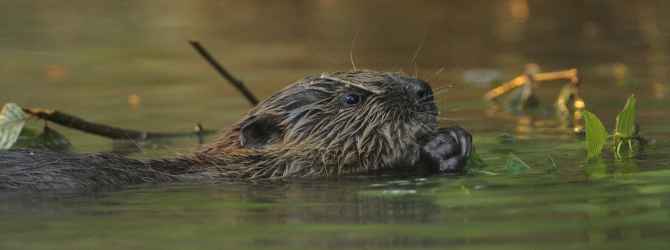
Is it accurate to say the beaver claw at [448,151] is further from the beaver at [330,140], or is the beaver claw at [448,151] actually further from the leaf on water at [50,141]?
the leaf on water at [50,141]

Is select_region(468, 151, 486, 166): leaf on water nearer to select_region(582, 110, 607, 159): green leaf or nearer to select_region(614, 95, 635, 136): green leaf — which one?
select_region(582, 110, 607, 159): green leaf

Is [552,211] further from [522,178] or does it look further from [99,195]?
[99,195]

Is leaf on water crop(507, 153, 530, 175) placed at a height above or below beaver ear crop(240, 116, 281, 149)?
below

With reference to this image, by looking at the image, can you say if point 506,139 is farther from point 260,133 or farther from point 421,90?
point 260,133

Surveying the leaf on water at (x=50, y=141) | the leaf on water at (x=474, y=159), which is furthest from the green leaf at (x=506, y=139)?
the leaf on water at (x=50, y=141)

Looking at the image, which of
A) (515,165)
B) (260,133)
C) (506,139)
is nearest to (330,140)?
(260,133)

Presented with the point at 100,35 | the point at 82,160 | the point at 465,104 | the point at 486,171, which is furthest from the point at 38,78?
the point at 486,171

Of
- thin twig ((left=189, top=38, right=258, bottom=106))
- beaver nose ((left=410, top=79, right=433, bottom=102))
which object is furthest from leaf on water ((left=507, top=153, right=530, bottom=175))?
thin twig ((left=189, top=38, right=258, bottom=106))
